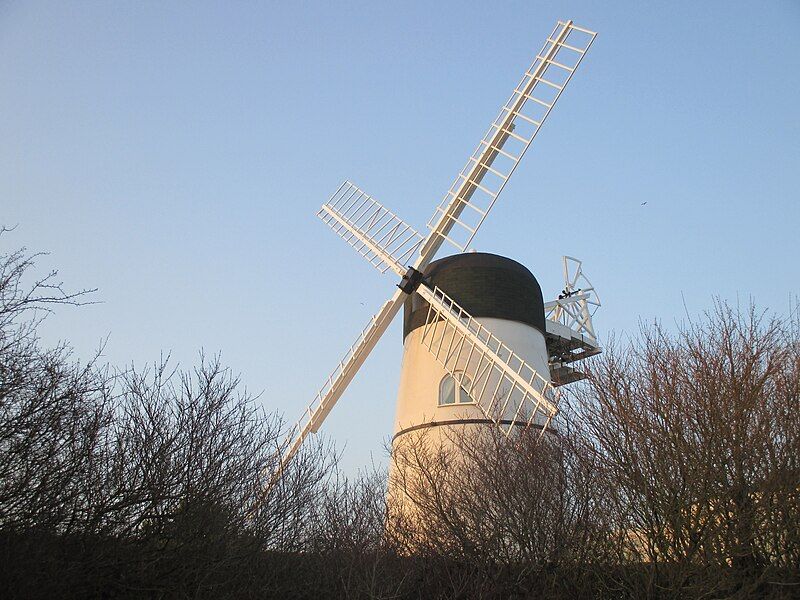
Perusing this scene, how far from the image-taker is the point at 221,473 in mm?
9852

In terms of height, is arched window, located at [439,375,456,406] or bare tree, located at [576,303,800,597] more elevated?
arched window, located at [439,375,456,406]

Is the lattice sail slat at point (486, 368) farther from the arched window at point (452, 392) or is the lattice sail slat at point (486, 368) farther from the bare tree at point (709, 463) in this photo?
the bare tree at point (709, 463)

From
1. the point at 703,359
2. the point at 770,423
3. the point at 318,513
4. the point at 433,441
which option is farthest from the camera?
the point at 433,441

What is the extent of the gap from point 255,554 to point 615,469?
18.0 feet

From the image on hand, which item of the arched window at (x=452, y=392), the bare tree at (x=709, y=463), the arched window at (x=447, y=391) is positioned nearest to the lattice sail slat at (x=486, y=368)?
the arched window at (x=452, y=392)

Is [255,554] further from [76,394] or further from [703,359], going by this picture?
[703,359]

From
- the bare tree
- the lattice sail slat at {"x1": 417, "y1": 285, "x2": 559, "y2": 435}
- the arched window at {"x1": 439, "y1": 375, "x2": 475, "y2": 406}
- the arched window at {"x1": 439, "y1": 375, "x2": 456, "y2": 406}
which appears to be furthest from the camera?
the arched window at {"x1": 439, "y1": 375, "x2": 456, "y2": 406}

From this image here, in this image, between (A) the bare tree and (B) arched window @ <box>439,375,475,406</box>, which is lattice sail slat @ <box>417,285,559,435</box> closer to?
(B) arched window @ <box>439,375,475,406</box>

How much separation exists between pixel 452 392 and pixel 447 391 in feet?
0.44

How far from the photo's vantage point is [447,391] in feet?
61.6

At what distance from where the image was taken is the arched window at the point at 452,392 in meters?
18.5

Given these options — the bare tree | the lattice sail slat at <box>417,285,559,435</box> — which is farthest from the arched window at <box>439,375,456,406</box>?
the bare tree

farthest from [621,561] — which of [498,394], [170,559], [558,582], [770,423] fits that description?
[498,394]

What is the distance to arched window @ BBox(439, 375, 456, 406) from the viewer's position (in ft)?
61.2
